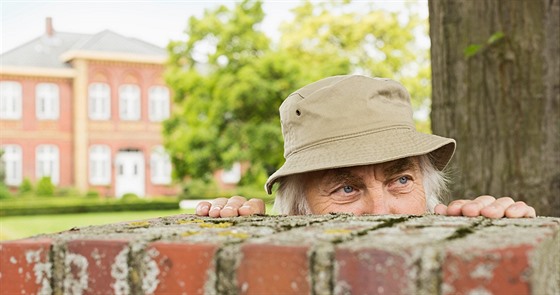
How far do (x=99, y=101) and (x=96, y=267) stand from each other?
38.1 meters

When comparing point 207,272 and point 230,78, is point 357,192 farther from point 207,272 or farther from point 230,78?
point 230,78

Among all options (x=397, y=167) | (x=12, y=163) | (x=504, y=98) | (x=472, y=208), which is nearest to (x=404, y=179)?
(x=397, y=167)

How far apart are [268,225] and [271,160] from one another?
76.7 feet

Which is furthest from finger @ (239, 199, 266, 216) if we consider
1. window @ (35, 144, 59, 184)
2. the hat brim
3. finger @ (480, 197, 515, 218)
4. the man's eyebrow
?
window @ (35, 144, 59, 184)

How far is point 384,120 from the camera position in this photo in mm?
2467

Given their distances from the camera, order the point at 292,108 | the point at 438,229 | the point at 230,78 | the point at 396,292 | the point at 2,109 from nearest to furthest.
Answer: the point at 396,292
the point at 438,229
the point at 292,108
the point at 230,78
the point at 2,109

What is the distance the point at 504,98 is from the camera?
Result: 11.8ft

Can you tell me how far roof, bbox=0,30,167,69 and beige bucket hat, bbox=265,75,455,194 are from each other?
36.6 metres

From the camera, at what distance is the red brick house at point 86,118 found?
37.4 meters

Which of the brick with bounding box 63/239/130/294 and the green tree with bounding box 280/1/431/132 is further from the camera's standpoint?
the green tree with bounding box 280/1/431/132

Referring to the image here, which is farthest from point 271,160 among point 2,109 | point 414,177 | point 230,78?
point 414,177

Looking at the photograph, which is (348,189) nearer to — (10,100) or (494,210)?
(494,210)

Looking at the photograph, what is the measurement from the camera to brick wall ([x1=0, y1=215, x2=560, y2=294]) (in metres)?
0.90

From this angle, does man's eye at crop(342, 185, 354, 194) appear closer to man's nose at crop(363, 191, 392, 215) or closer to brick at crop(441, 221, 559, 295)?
man's nose at crop(363, 191, 392, 215)
